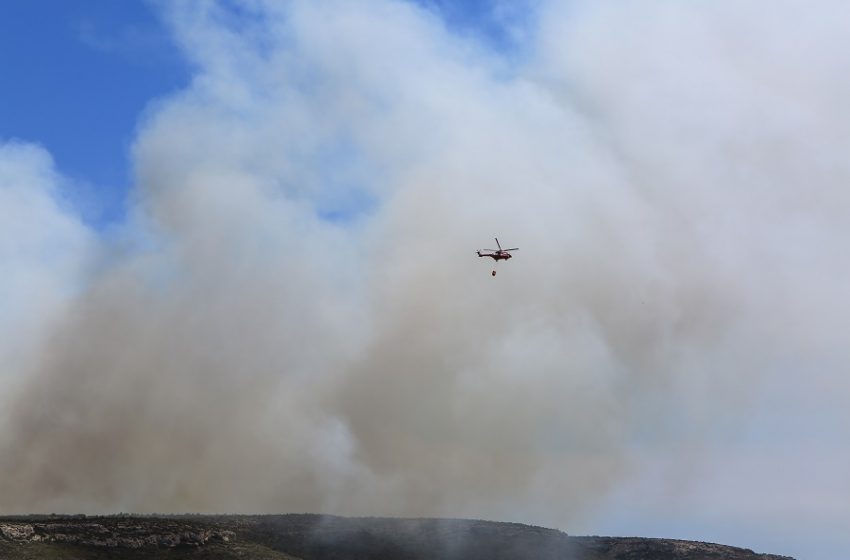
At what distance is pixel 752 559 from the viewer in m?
197

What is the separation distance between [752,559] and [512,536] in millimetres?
49598

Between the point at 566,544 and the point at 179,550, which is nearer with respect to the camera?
the point at 179,550

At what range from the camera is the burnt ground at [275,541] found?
149500mm

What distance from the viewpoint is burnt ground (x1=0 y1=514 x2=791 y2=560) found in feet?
490

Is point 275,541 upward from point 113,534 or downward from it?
upward

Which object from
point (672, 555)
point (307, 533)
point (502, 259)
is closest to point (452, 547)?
point (307, 533)

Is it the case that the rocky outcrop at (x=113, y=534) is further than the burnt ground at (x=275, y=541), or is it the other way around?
the burnt ground at (x=275, y=541)

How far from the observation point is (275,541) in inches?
7028

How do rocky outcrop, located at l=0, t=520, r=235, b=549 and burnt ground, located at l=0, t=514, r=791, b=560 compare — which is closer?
rocky outcrop, located at l=0, t=520, r=235, b=549

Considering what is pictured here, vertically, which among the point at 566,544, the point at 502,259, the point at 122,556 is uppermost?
the point at 502,259

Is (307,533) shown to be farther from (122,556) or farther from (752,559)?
(752,559)

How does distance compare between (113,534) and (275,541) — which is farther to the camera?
(275,541)

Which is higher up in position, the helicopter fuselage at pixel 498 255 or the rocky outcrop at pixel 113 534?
the helicopter fuselage at pixel 498 255

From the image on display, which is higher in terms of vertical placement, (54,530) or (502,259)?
(502,259)
